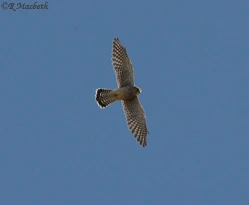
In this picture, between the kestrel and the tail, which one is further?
the tail

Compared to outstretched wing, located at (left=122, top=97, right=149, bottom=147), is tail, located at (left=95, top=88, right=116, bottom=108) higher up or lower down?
higher up

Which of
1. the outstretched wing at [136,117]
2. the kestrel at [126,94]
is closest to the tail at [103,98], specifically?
the kestrel at [126,94]

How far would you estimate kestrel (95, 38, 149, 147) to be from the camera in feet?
134

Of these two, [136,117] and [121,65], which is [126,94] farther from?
[121,65]

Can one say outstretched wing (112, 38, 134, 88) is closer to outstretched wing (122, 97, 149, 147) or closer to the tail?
the tail

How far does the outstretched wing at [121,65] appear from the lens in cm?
4094

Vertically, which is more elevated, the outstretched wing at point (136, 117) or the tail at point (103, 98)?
the tail at point (103, 98)

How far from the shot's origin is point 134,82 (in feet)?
135

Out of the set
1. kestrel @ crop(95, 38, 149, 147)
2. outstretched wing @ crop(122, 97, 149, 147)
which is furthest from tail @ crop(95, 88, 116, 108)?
outstretched wing @ crop(122, 97, 149, 147)

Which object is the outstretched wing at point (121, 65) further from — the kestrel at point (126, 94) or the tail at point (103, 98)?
the tail at point (103, 98)

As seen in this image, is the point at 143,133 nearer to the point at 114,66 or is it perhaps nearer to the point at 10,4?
the point at 114,66

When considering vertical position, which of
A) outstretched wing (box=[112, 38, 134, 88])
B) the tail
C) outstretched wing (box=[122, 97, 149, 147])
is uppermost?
outstretched wing (box=[112, 38, 134, 88])

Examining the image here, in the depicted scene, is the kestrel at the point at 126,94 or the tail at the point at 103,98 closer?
the kestrel at the point at 126,94

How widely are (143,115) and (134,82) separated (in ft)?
3.38
